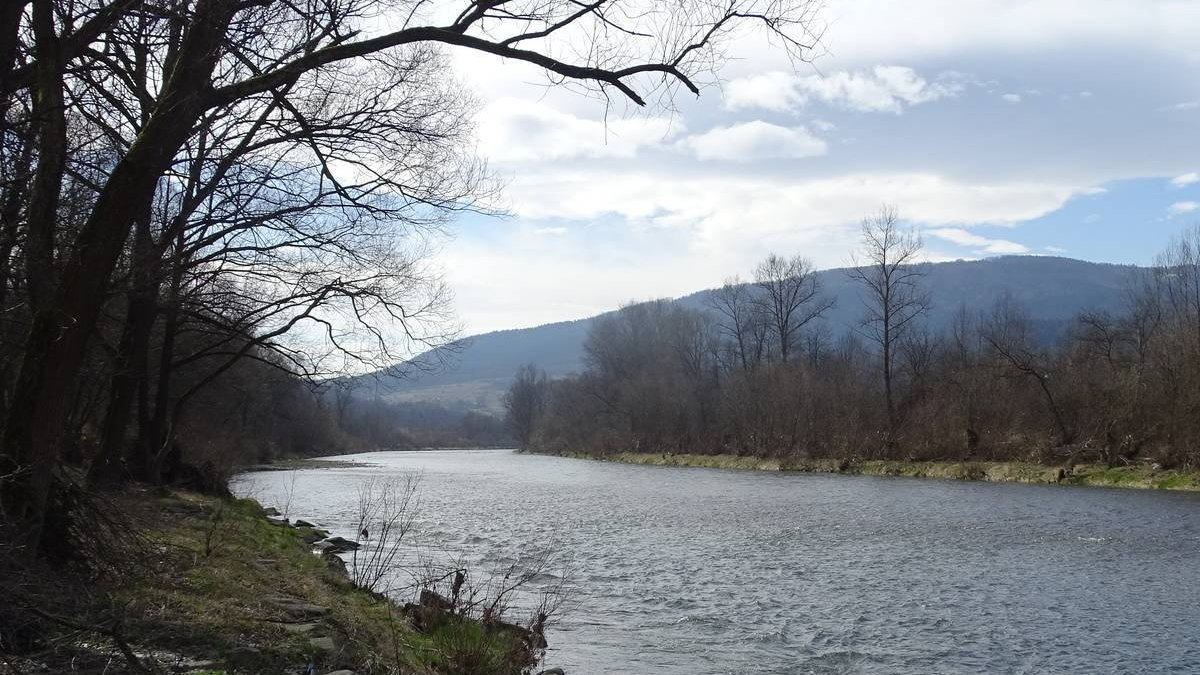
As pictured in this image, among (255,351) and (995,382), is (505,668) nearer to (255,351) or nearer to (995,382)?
(255,351)

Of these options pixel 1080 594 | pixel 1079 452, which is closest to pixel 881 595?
pixel 1080 594

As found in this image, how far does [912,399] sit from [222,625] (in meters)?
46.8

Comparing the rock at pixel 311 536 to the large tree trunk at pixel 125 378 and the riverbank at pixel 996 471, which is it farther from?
the riverbank at pixel 996 471

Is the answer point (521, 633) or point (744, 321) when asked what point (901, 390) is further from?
point (521, 633)

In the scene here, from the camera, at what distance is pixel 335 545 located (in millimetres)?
16734

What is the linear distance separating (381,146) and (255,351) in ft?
34.6

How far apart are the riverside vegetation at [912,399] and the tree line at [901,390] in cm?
10

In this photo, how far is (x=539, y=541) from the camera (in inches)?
736

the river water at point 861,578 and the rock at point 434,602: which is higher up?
the rock at point 434,602

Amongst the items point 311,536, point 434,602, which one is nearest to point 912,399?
point 311,536

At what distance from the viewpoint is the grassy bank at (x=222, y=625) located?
197 inches

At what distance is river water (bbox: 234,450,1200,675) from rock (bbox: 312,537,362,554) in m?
1.55

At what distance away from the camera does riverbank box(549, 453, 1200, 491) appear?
96.3 ft

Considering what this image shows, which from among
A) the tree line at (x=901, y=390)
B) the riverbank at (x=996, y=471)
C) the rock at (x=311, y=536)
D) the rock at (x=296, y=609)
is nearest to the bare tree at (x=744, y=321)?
the tree line at (x=901, y=390)
